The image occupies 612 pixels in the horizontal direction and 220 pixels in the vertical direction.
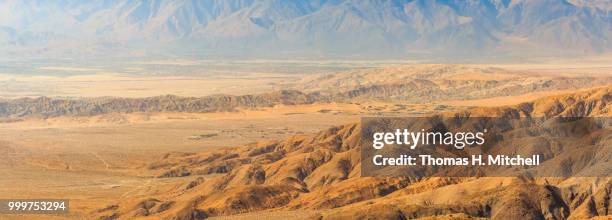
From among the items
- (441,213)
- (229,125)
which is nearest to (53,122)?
(229,125)

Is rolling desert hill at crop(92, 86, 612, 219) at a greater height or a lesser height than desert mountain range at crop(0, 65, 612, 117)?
greater

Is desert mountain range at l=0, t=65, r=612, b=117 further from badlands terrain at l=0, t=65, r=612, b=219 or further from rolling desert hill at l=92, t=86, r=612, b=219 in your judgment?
rolling desert hill at l=92, t=86, r=612, b=219

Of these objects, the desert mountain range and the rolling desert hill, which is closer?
the rolling desert hill

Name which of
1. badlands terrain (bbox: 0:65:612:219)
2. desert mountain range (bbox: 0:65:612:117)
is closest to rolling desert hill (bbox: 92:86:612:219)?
badlands terrain (bbox: 0:65:612:219)

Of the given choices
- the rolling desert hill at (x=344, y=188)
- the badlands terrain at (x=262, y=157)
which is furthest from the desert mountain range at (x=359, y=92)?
the rolling desert hill at (x=344, y=188)

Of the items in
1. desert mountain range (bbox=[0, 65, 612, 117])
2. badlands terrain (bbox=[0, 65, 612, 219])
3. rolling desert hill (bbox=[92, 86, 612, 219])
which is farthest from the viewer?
desert mountain range (bbox=[0, 65, 612, 117])

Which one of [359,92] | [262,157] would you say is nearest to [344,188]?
[262,157]
